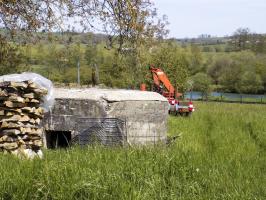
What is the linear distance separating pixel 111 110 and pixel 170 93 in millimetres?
12795

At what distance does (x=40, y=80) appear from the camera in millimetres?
8789

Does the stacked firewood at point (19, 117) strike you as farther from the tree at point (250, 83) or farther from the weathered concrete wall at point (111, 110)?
the tree at point (250, 83)

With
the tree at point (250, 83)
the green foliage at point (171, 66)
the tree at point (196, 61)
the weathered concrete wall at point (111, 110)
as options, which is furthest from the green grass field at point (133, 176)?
the tree at point (196, 61)

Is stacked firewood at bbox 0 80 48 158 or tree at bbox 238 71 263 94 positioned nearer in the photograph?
Answer: stacked firewood at bbox 0 80 48 158

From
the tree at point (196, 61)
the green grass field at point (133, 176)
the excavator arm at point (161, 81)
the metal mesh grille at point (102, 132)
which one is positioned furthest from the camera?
the tree at point (196, 61)

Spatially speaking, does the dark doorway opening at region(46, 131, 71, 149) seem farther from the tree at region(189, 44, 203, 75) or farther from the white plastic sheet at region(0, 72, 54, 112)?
the tree at region(189, 44, 203, 75)

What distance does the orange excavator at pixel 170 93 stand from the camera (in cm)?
2034

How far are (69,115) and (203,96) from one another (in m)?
58.6

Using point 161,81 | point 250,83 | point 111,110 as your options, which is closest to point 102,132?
point 111,110

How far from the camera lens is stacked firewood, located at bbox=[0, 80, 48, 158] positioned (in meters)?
7.87

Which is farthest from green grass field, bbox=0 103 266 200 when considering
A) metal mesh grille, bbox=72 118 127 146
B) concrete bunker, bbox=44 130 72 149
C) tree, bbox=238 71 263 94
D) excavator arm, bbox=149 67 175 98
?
tree, bbox=238 71 263 94

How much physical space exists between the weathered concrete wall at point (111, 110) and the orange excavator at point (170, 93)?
10.4 meters

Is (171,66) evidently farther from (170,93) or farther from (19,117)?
(19,117)

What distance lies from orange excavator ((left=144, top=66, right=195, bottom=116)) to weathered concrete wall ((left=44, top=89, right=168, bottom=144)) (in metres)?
10.4
